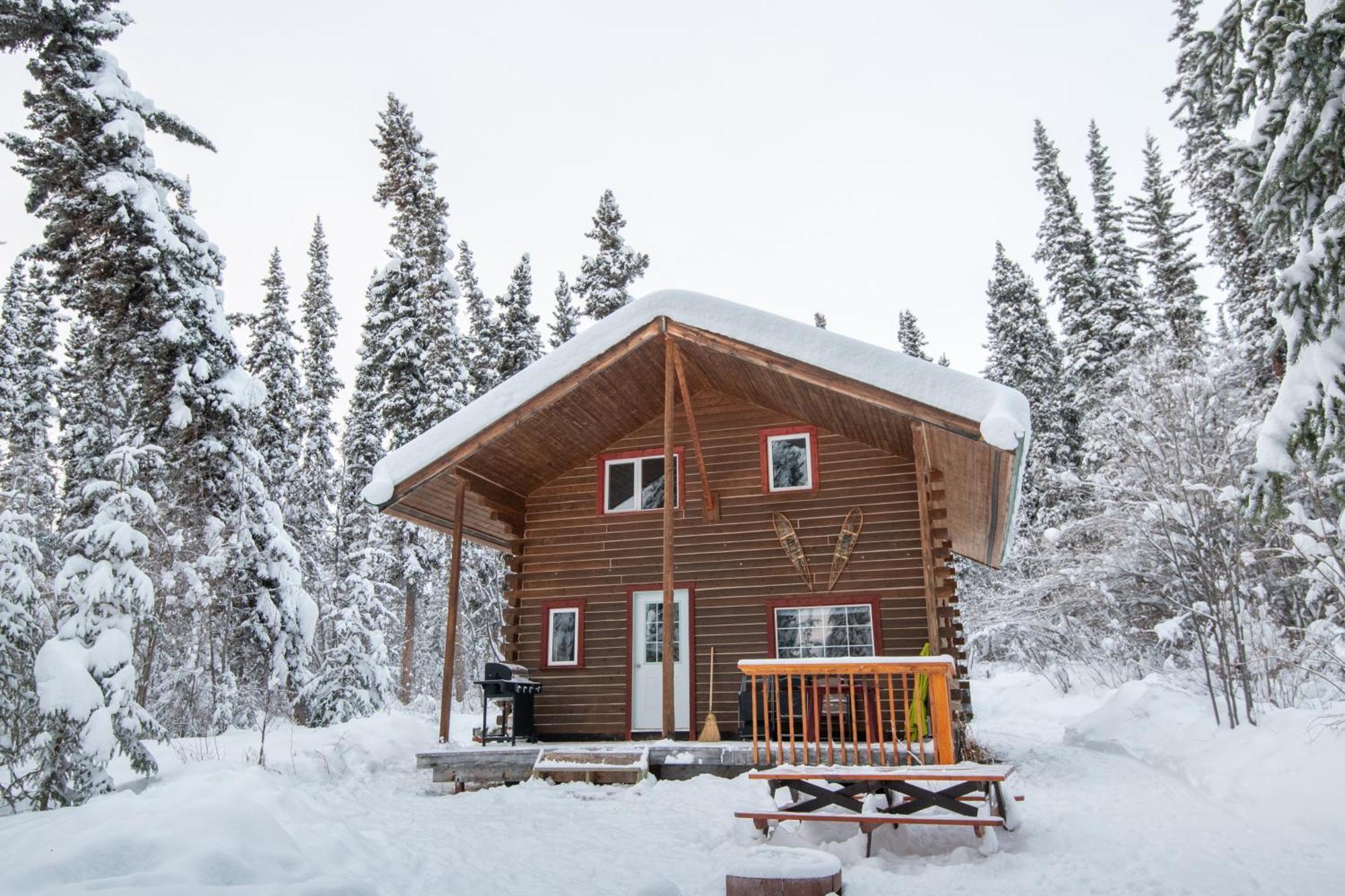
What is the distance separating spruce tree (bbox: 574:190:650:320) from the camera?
82.0 ft

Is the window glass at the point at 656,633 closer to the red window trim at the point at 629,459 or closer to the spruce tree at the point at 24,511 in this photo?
the red window trim at the point at 629,459

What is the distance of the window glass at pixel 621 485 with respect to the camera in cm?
1314

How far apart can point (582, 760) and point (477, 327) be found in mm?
23314

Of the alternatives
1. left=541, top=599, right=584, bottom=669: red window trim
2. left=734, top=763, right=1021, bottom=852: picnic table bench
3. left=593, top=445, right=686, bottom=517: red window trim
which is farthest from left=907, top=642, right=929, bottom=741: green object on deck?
left=541, top=599, right=584, bottom=669: red window trim

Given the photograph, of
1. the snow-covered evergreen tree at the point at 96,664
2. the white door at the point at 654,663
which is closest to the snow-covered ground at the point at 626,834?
the snow-covered evergreen tree at the point at 96,664

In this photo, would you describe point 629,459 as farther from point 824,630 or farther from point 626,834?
point 626,834

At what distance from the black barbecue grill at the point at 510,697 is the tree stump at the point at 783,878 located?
685 centimetres

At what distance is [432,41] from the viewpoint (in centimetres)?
1748

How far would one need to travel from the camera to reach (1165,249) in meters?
24.2

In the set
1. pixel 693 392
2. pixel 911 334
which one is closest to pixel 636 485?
pixel 693 392

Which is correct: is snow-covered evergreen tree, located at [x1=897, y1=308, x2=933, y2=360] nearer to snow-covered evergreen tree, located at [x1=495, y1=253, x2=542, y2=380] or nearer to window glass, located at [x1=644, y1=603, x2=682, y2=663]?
A: snow-covered evergreen tree, located at [x1=495, y1=253, x2=542, y2=380]

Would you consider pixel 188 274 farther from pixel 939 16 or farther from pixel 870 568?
pixel 939 16

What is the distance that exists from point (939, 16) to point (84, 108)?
1444cm

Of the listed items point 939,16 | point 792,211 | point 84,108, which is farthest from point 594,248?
point 84,108
